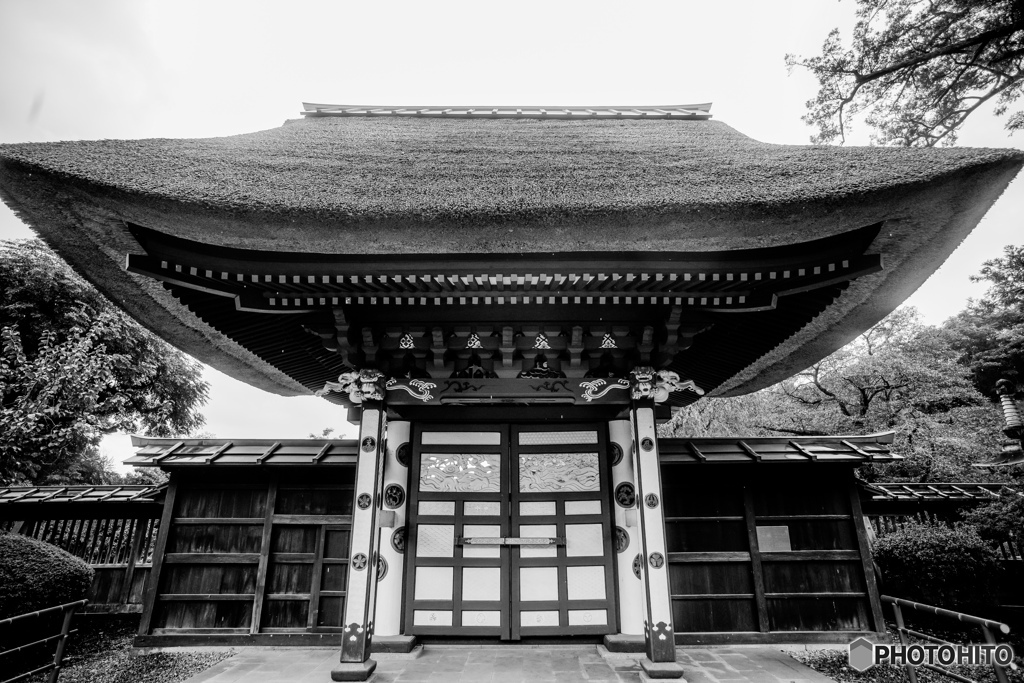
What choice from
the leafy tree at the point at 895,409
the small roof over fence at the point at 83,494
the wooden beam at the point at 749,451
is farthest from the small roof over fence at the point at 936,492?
the small roof over fence at the point at 83,494

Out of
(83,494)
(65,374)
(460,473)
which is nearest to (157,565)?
(83,494)

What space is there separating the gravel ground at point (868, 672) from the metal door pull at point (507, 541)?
9.74 ft

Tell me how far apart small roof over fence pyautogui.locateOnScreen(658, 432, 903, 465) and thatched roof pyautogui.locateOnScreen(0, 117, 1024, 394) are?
76.7 inches

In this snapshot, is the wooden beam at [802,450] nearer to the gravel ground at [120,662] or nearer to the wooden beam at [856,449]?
the wooden beam at [856,449]

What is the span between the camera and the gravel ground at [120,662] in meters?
5.15

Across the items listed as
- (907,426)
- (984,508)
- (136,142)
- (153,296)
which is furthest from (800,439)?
(136,142)

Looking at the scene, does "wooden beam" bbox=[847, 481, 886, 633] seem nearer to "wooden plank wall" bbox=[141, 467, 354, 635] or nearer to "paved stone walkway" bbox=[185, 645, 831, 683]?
"paved stone walkway" bbox=[185, 645, 831, 683]

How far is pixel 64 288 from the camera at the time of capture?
14.3m

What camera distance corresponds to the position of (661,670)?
4.30m

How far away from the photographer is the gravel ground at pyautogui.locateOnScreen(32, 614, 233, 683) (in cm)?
515

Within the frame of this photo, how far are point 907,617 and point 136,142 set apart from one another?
11152 mm

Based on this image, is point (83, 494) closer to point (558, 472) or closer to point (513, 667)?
point (513, 667)

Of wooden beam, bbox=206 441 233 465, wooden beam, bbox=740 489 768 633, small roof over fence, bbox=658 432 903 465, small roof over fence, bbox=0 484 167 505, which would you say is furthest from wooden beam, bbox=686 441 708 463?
small roof over fence, bbox=0 484 167 505

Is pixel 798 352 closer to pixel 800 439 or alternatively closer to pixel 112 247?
pixel 800 439
